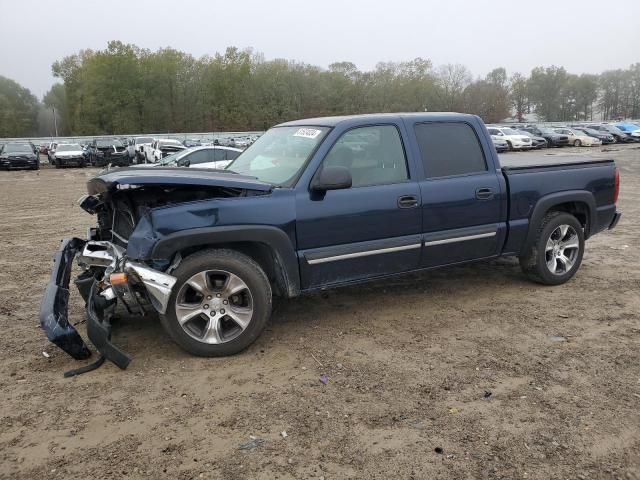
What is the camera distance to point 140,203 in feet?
14.0

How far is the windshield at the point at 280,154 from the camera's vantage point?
179 inches

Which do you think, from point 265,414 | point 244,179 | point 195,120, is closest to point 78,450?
point 265,414

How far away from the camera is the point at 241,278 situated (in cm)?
405

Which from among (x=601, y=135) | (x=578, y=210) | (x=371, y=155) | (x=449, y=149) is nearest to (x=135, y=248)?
(x=371, y=155)

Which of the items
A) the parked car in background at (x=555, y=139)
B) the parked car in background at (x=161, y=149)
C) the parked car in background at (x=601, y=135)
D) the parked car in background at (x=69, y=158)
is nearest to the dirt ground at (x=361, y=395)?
the parked car in background at (x=161, y=149)

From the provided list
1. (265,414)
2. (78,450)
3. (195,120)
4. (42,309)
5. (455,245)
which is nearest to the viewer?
(78,450)

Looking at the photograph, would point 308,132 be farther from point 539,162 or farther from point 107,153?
point 107,153

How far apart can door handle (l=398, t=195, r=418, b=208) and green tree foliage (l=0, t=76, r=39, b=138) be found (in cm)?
7770

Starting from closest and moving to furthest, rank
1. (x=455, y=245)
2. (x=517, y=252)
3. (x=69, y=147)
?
(x=455, y=245) < (x=517, y=252) < (x=69, y=147)

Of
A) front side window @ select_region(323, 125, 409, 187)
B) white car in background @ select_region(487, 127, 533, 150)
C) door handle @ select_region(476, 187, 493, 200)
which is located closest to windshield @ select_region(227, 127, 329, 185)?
front side window @ select_region(323, 125, 409, 187)

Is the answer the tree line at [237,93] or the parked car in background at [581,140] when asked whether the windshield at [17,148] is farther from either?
the tree line at [237,93]

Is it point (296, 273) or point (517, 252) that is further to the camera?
point (517, 252)

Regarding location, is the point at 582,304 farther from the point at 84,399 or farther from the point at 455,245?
the point at 84,399

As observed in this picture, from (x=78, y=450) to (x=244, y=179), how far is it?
2.24 metres
